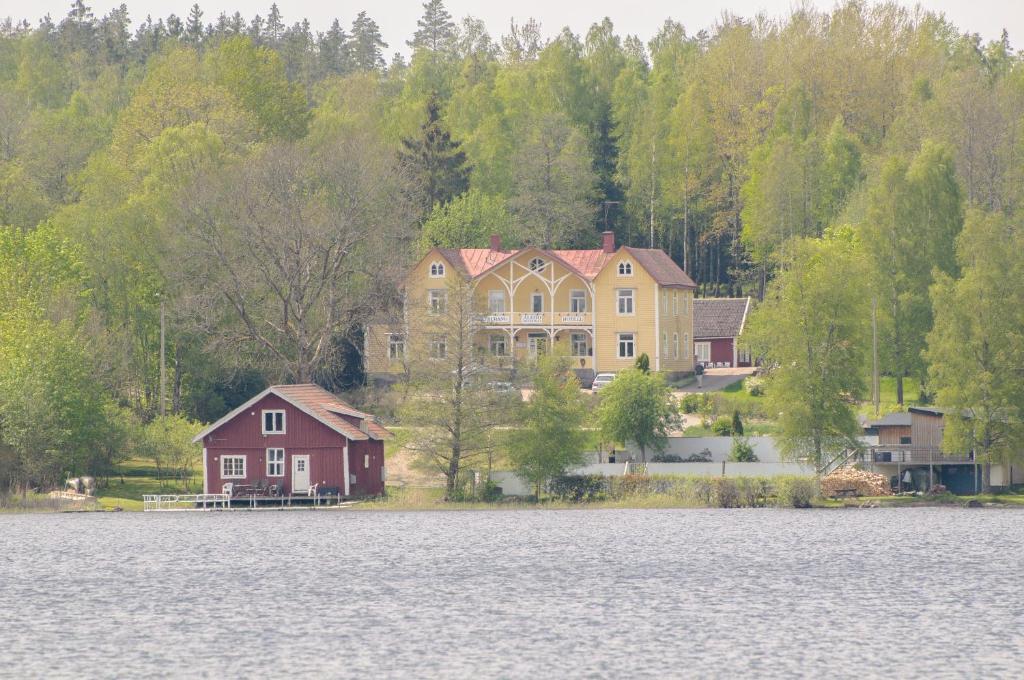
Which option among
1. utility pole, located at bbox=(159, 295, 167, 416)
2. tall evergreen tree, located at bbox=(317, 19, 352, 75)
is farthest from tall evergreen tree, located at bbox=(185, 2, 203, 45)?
utility pole, located at bbox=(159, 295, 167, 416)

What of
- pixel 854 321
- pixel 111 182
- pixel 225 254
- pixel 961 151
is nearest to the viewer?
pixel 854 321

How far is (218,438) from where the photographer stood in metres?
76.1

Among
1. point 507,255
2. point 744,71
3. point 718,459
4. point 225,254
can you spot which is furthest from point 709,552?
point 744,71

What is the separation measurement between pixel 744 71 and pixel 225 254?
50267 millimetres

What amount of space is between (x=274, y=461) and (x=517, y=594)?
29.5m

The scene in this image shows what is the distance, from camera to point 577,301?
344ft

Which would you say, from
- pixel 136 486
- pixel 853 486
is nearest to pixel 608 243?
pixel 853 486

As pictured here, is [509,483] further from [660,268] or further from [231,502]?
[660,268]

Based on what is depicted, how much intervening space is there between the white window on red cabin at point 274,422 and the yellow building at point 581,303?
25.0 metres

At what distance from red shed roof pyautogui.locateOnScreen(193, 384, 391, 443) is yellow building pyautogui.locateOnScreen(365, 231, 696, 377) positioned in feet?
75.0

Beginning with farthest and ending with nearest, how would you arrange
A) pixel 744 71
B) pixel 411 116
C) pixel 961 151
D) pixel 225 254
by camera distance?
pixel 411 116 → pixel 744 71 → pixel 961 151 → pixel 225 254

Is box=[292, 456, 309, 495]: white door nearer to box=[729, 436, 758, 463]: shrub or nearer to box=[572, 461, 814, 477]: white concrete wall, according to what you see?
box=[572, 461, 814, 477]: white concrete wall

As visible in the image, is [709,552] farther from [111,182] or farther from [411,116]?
[411,116]

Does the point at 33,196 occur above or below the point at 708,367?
above
